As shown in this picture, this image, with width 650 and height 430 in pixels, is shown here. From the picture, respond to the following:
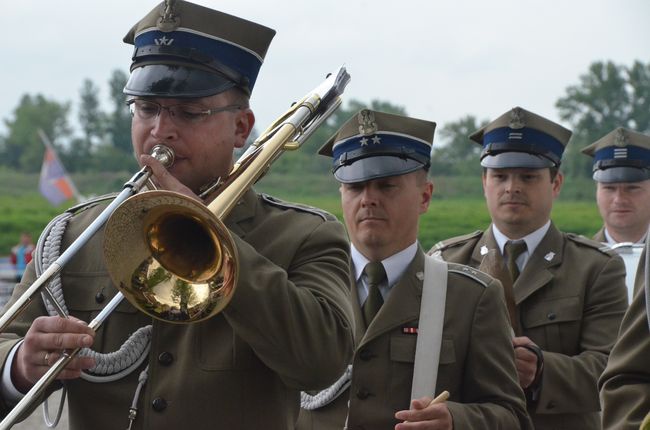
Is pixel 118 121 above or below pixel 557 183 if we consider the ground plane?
above

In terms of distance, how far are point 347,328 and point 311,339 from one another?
0.19 m

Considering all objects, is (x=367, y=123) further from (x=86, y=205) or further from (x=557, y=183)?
(x=557, y=183)

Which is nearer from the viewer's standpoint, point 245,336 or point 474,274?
point 245,336

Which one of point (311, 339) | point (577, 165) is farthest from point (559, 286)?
point (577, 165)

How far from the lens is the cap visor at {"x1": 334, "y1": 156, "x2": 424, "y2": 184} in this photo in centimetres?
514

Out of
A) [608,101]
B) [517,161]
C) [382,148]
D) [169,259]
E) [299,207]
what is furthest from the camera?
[608,101]

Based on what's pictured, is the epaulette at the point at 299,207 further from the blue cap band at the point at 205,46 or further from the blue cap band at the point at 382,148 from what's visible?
the blue cap band at the point at 382,148

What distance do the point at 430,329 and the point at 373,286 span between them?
0.36 metres

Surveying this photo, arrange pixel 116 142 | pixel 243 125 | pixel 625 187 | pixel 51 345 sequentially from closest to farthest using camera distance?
pixel 51 345 → pixel 243 125 → pixel 625 187 → pixel 116 142

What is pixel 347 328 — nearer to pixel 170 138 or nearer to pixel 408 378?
pixel 170 138

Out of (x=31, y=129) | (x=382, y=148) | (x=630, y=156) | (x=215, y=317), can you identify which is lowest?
(x=215, y=317)

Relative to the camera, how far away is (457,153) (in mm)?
34781

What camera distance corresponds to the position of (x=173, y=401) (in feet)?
12.5

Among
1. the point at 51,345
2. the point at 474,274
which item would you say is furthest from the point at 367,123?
the point at 51,345
